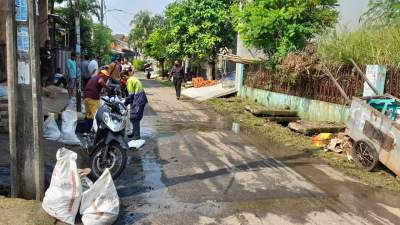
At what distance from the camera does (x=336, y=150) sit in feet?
29.5

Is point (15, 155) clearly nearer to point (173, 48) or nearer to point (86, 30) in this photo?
point (173, 48)

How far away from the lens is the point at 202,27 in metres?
27.8

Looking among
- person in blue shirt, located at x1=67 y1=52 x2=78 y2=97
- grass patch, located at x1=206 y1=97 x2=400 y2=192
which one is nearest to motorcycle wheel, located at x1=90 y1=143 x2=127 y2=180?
grass patch, located at x1=206 y1=97 x2=400 y2=192

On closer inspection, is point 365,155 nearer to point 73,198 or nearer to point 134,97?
point 134,97

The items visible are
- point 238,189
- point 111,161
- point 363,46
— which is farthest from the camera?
point 363,46

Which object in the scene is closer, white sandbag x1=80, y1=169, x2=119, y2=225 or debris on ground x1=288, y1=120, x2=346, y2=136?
white sandbag x1=80, y1=169, x2=119, y2=225

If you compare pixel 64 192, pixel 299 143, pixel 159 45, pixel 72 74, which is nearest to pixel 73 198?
pixel 64 192

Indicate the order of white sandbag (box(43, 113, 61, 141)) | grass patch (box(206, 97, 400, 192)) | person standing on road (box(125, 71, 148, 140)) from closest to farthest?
grass patch (box(206, 97, 400, 192)), white sandbag (box(43, 113, 61, 141)), person standing on road (box(125, 71, 148, 140))

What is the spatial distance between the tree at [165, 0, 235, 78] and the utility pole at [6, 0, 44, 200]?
22.9 meters

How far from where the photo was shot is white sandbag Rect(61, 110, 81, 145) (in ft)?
27.3

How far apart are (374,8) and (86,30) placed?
23.8 meters

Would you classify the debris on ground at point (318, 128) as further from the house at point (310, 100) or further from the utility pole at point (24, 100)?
the utility pole at point (24, 100)

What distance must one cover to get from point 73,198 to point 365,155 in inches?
215

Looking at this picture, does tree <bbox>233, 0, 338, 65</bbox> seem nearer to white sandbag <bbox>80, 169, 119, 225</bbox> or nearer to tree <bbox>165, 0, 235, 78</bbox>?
white sandbag <bbox>80, 169, 119, 225</bbox>
